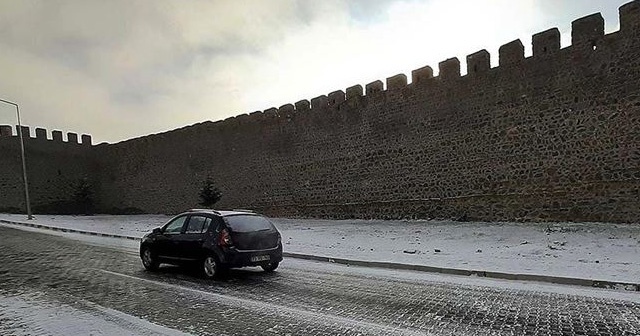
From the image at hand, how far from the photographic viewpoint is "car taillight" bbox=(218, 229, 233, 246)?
9.42 meters

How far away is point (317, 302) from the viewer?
22.9 ft

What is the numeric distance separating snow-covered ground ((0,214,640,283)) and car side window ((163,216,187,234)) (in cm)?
353

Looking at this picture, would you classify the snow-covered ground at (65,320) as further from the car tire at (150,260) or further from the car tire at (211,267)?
the car tire at (150,260)

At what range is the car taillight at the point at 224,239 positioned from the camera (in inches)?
371

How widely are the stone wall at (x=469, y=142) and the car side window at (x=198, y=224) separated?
9466 millimetres

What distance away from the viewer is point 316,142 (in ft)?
70.7

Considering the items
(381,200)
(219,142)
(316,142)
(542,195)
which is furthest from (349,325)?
(219,142)

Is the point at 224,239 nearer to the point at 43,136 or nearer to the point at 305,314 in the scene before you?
the point at 305,314

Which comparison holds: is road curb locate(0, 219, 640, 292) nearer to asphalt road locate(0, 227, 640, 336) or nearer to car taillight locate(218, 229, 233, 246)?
asphalt road locate(0, 227, 640, 336)

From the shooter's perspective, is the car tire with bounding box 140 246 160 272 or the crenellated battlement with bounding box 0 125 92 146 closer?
the car tire with bounding box 140 246 160 272

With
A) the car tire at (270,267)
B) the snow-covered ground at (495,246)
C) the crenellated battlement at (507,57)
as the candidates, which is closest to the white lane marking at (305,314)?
the car tire at (270,267)

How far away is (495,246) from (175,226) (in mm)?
7341

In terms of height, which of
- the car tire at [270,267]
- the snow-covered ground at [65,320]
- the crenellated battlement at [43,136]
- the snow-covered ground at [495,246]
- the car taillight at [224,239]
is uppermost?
the crenellated battlement at [43,136]

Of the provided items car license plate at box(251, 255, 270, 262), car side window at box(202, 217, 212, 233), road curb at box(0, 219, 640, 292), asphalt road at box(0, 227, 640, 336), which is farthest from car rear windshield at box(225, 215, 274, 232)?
road curb at box(0, 219, 640, 292)
